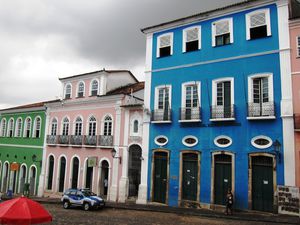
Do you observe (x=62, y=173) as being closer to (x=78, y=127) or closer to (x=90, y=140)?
(x=78, y=127)

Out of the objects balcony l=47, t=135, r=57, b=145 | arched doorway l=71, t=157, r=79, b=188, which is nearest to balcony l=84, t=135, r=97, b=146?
arched doorway l=71, t=157, r=79, b=188

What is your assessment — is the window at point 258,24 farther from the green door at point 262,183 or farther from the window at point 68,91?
the window at point 68,91

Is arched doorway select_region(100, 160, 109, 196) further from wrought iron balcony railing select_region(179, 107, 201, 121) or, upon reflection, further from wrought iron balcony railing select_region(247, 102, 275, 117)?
wrought iron balcony railing select_region(247, 102, 275, 117)

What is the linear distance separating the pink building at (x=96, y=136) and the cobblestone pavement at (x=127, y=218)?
13.4 ft

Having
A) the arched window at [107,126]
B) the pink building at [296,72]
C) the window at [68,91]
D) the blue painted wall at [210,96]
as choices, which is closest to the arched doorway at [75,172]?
the arched window at [107,126]

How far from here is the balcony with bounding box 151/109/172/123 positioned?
63.1 ft

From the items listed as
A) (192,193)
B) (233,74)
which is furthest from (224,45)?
(192,193)

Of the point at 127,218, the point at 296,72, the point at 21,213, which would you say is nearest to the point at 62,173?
Result: the point at 127,218

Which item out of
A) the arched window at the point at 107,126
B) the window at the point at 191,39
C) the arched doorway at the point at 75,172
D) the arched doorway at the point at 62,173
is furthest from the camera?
the arched doorway at the point at 62,173

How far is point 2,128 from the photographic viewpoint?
3366cm

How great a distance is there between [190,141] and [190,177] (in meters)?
2.20

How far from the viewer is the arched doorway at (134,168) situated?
21.7m

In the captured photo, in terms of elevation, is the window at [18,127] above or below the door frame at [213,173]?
above

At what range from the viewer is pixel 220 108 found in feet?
57.0
